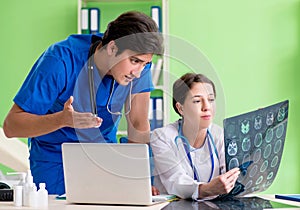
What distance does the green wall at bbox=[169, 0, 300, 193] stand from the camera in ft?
11.7

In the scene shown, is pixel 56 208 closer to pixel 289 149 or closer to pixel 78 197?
pixel 78 197

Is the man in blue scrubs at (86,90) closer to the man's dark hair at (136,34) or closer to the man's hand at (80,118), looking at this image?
the man's dark hair at (136,34)

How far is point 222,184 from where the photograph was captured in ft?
4.82

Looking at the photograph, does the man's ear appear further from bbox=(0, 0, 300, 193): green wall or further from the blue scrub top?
bbox=(0, 0, 300, 193): green wall

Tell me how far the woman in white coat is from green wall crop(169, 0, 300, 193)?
1784 mm

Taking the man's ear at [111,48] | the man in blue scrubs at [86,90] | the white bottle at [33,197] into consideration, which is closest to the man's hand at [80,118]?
the man in blue scrubs at [86,90]

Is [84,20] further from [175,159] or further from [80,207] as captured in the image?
[80,207]

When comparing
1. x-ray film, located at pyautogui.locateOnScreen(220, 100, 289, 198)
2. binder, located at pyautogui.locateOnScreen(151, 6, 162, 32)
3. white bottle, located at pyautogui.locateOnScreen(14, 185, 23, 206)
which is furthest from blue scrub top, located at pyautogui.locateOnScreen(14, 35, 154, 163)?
binder, located at pyautogui.locateOnScreen(151, 6, 162, 32)

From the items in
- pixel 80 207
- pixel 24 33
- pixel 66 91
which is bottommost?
pixel 80 207

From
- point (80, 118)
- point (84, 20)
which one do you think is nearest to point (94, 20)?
point (84, 20)

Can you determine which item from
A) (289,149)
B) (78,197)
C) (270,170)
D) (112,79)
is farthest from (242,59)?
(78,197)

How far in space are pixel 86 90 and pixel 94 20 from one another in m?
1.69

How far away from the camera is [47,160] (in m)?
1.90

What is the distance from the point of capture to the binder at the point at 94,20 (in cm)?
346
